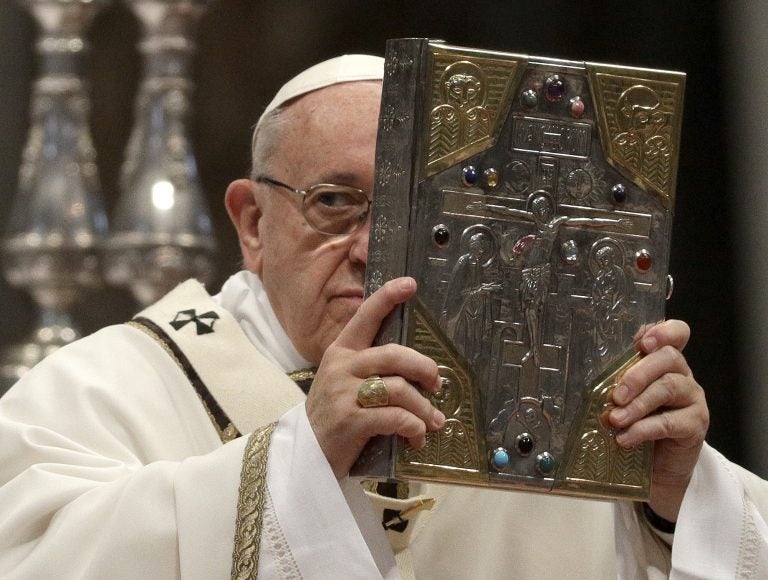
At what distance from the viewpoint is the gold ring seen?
2.76 m

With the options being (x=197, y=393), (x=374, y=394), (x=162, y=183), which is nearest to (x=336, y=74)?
(x=197, y=393)

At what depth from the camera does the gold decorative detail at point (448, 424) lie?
2809 millimetres

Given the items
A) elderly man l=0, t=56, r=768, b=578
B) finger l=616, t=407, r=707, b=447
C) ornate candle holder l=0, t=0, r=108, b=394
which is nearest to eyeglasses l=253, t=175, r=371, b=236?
elderly man l=0, t=56, r=768, b=578

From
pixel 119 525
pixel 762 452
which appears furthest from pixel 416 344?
pixel 762 452

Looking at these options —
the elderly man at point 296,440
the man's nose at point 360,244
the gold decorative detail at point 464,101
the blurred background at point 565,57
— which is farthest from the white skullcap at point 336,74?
the blurred background at point 565,57

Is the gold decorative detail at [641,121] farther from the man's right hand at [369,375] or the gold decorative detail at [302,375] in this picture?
the gold decorative detail at [302,375]

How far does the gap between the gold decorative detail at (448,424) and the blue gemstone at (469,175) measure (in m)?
0.22

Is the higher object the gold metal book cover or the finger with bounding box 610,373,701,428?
the gold metal book cover

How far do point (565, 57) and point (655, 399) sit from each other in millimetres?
3595

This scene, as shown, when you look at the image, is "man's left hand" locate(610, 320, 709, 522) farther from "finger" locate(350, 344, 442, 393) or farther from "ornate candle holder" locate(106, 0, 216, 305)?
"ornate candle holder" locate(106, 0, 216, 305)

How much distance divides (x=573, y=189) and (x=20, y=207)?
4176 millimetres

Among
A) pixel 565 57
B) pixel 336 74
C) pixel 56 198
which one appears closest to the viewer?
pixel 336 74

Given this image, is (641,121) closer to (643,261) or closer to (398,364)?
(643,261)

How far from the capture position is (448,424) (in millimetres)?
2828
